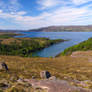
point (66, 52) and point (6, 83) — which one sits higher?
point (6, 83)

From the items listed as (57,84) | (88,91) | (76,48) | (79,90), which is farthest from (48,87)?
(76,48)

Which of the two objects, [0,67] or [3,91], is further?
[0,67]

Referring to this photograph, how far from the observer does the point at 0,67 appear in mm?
18641

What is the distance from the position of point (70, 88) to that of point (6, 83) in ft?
25.1

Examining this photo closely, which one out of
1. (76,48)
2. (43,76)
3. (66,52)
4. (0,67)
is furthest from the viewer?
(76,48)

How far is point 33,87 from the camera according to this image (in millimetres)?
11492

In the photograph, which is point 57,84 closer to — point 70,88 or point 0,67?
point 70,88

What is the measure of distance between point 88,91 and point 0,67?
1549cm

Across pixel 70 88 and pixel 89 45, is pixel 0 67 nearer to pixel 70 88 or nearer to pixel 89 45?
pixel 70 88

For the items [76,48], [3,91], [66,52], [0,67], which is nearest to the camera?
[3,91]

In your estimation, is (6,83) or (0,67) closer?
(6,83)

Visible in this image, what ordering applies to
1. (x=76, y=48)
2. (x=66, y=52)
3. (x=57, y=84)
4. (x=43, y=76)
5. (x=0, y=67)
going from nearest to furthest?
1. (x=57, y=84)
2. (x=43, y=76)
3. (x=0, y=67)
4. (x=66, y=52)
5. (x=76, y=48)

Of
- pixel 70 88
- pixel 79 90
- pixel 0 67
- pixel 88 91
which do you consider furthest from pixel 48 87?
pixel 0 67

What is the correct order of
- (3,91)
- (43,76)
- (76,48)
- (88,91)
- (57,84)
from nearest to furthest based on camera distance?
(3,91) < (88,91) < (57,84) < (43,76) < (76,48)
